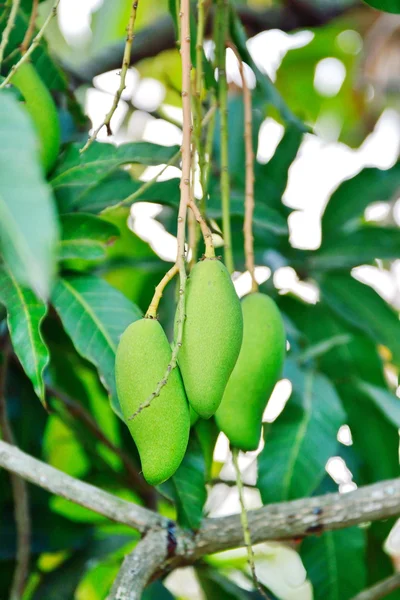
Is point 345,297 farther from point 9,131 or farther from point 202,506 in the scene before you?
point 9,131

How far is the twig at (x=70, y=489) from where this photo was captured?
0.70m

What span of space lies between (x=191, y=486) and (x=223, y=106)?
1.16 feet

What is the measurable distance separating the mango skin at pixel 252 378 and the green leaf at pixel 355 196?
65 centimetres

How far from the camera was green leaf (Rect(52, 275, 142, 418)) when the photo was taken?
0.70m

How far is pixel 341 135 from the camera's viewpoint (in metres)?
2.05

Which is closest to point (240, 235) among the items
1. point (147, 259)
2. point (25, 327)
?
point (147, 259)

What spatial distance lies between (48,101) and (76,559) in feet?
2.28

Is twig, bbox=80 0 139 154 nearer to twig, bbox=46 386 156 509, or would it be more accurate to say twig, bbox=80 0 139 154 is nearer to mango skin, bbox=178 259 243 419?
mango skin, bbox=178 259 243 419

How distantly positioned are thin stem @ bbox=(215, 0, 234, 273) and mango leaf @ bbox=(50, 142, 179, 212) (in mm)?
83

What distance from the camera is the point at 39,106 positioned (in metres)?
0.71

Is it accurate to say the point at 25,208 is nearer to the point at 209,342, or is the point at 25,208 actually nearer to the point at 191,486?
the point at 209,342

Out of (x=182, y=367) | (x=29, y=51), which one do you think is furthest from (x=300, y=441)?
(x=29, y=51)

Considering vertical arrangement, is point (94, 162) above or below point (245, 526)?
above

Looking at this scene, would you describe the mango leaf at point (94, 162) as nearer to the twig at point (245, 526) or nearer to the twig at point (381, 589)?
the twig at point (245, 526)
